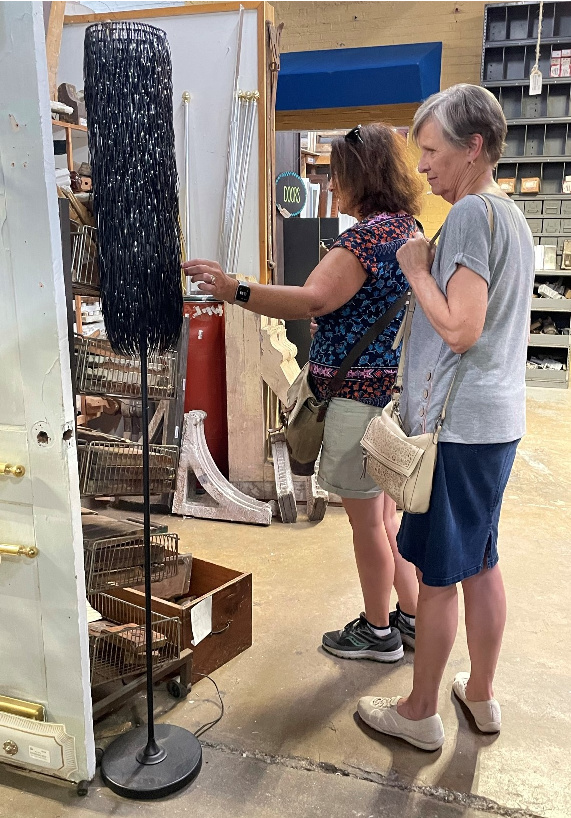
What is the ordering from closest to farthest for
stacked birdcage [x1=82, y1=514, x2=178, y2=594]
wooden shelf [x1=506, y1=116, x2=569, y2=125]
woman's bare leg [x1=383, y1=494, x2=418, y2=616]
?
stacked birdcage [x1=82, y1=514, x2=178, y2=594], woman's bare leg [x1=383, y1=494, x2=418, y2=616], wooden shelf [x1=506, y1=116, x2=569, y2=125]

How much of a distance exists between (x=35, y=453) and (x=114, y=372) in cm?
59

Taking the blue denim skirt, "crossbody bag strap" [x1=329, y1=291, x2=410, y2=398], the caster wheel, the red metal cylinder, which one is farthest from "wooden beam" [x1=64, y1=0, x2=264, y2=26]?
the caster wheel

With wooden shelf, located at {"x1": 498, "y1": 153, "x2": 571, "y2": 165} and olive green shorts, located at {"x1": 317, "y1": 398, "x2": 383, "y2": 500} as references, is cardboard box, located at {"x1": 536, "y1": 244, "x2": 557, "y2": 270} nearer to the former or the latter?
wooden shelf, located at {"x1": 498, "y1": 153, "x2": 571, "y2": 165}

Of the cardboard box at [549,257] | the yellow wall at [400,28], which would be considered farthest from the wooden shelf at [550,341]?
the yellow wall at [400,28]

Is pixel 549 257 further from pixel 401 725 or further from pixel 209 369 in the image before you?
pixel 401 725

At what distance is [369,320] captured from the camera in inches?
75.7

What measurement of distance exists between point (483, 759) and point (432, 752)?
0.43ft

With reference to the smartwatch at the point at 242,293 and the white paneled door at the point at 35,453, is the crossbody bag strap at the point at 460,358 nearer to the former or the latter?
the smartwatch at the point at 242,293

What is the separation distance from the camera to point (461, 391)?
1502 mm

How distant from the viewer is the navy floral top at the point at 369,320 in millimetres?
Answer: 1831

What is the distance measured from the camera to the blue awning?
6.55m

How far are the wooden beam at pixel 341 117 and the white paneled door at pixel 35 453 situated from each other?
604cm

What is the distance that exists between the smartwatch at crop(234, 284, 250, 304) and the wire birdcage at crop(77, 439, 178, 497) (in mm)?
505

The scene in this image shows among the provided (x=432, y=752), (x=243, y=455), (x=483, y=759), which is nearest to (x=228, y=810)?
(x=432, y=752)
